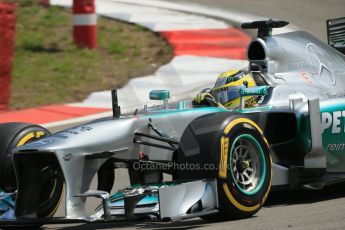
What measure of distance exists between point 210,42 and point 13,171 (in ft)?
27.6

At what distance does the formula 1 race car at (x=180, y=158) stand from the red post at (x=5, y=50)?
5.08 meters

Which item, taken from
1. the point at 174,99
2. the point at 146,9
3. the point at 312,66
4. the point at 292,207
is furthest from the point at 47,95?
the point at 292,207

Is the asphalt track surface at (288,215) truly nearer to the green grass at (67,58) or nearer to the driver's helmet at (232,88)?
the driver's helmet at (232,88)

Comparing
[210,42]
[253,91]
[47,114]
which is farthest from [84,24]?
[253,91]

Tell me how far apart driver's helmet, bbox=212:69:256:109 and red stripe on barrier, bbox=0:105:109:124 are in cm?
438

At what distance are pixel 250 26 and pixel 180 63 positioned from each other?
226 inches

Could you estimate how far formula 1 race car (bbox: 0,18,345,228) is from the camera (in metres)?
6.18

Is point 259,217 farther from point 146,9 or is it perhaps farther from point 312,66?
point 146,9

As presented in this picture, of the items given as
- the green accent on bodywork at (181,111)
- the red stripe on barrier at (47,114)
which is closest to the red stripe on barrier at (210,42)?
the red stripe on barrier at (47,114)

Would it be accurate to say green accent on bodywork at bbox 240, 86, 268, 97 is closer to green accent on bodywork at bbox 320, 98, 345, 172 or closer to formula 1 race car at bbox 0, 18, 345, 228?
formula 1 race car at bbox 0, 18, 345, 228

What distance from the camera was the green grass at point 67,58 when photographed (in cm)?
1318

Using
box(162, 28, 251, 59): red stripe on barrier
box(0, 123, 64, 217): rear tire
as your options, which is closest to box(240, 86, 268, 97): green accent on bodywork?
box(0, 123, 64, 217): rear tire

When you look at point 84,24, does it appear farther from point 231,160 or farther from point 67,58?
point 231,160

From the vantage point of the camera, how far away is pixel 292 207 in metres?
6.93
